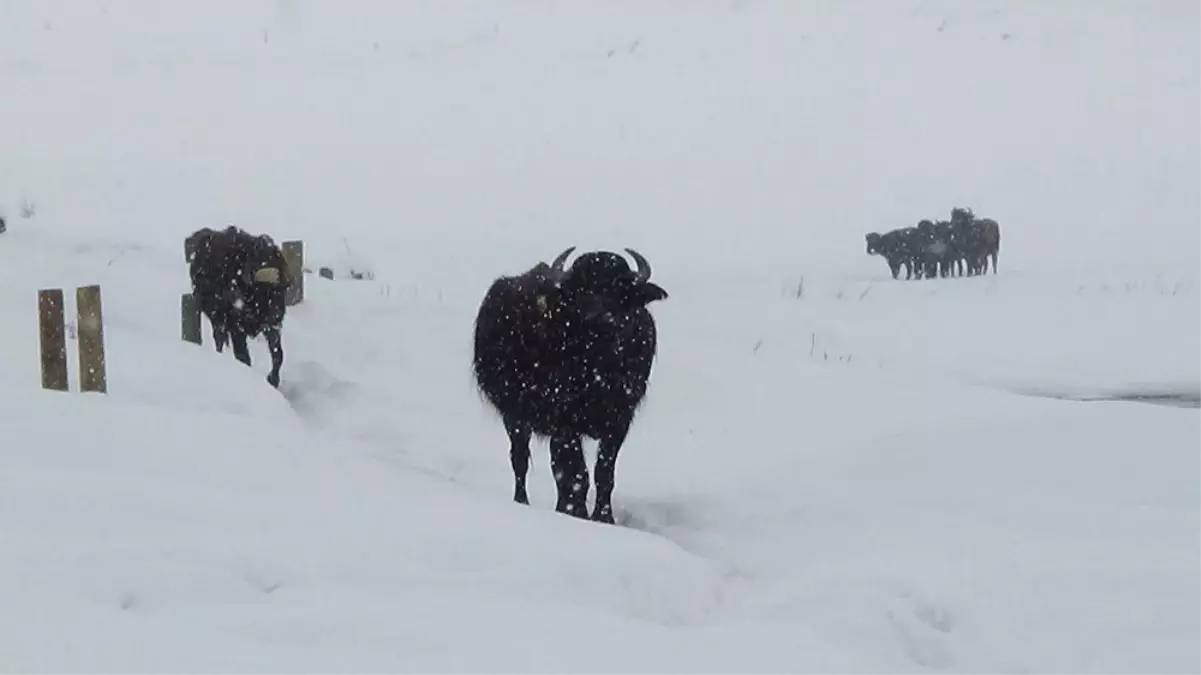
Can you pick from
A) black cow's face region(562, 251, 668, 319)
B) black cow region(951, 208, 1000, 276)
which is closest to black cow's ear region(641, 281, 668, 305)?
black cow's face region(562, 251, 668, 319)

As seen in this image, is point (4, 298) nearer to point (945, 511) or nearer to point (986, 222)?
point (945, 511)

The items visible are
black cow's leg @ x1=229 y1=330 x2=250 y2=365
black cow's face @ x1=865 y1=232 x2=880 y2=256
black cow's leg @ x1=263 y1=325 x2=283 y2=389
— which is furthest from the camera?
black cow's face @ x1=865 y1=232 x2=880 y2=256

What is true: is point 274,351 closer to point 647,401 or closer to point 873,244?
point 647,401

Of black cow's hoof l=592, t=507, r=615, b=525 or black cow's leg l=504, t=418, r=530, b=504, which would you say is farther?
black cow's leg l=504, t=418, r=530, b=504

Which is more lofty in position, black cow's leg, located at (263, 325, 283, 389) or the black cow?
the black cow

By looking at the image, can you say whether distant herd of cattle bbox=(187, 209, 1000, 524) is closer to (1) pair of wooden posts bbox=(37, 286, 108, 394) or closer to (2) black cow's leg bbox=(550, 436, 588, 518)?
(2) black cow's leg bbox=(550, 436, 588, 518)

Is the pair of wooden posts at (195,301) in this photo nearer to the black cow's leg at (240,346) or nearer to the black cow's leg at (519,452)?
the black cow's leg at (240,346)

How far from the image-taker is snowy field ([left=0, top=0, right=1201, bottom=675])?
12.4 ft

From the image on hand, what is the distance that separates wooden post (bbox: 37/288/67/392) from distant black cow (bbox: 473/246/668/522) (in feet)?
7.39

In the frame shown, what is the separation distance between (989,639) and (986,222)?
20.7 metres

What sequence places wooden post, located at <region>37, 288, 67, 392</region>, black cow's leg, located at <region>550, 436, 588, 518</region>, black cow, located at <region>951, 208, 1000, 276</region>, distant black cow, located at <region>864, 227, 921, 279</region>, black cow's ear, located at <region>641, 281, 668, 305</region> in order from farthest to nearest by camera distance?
black cow, located at <region>951, 208, 1000, 276</region> → distant black cow, located at <region>864, 227, 921, 279</region> → wooden post, located at <region>37, 288, 67, 392</region> → black cow's leg, located at <region>550, 436, 588, 518</region> → black cow's ear, located at <region>641, 281, 668, 305</region>

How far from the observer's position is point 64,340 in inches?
261

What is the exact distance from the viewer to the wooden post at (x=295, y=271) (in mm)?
12973

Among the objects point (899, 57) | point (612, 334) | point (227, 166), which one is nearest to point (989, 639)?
point (612, 334)
